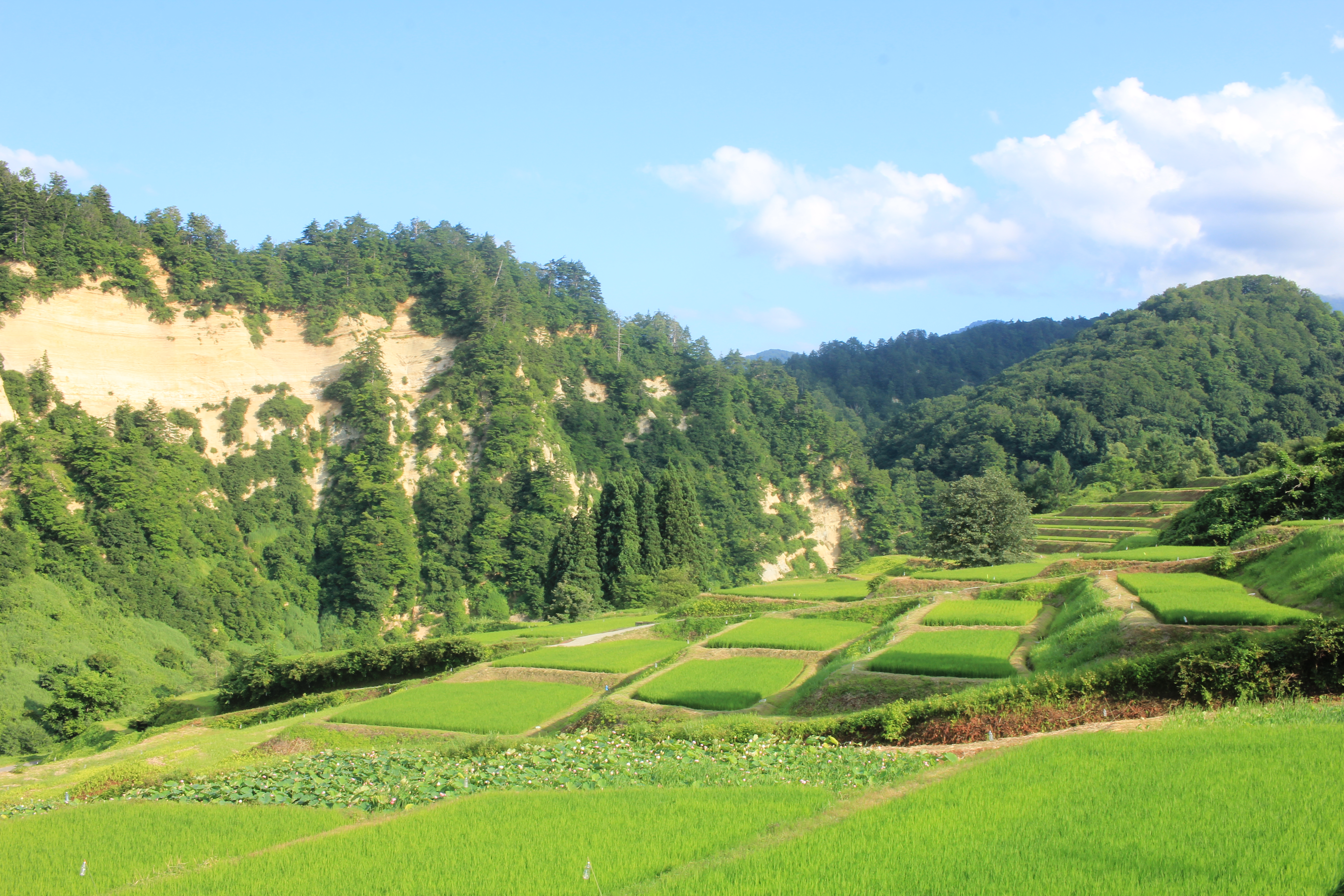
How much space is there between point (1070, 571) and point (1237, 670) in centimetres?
1828

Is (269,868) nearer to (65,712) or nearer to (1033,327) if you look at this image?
(65,712)

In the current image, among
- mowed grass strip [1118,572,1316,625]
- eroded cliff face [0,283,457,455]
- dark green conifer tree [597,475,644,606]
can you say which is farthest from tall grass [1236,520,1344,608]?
eroded cliff face [0,283,457,455]

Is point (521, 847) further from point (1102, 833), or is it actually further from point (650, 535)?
point (650, 535)

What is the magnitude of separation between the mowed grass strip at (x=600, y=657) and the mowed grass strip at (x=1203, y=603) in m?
11.9

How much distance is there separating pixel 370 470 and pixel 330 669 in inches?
1148

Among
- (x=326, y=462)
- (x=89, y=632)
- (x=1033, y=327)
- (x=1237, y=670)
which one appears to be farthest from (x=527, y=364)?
(x=1033, y=327)

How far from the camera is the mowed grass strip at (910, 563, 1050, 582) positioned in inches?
1081

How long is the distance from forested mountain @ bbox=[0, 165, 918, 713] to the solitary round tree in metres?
19.0

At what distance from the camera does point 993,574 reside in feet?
93.5

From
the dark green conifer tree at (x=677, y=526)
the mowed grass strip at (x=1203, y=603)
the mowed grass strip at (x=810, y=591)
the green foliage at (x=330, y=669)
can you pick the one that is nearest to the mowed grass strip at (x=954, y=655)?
the mowed grass strip at (x=1203, y=603)

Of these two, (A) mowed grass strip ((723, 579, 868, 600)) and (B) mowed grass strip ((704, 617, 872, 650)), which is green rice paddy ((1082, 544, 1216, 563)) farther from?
(B) mowed grass strip ((704, 617, 872, 650))

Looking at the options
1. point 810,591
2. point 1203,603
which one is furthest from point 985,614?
point 810,591

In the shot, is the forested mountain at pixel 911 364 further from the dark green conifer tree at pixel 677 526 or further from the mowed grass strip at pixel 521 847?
the mowed grass strip at pixel 521 847

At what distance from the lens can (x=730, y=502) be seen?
2773 inches
